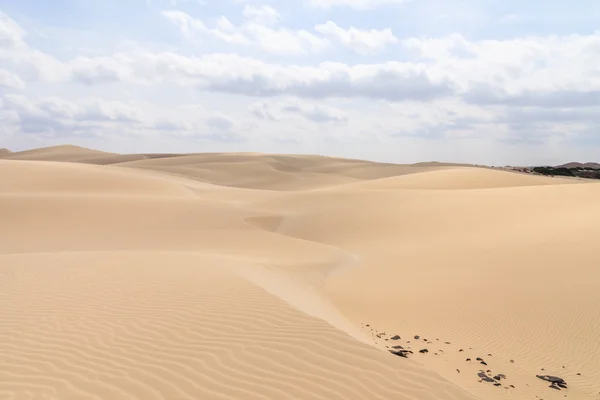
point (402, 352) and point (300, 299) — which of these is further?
point (300, 299)

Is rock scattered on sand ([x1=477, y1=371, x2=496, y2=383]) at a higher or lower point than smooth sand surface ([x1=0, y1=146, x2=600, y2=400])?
lower

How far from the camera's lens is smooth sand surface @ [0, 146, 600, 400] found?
4.73 meters

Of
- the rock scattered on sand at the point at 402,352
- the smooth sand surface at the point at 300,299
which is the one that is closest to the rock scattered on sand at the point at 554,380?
the smooth sand surface at the point at 300,299

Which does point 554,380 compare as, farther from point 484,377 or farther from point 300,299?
point 300,299

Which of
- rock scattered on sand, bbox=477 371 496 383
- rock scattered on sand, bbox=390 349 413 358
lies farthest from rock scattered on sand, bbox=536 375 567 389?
rock scattered on sand, bbox=390 349 413 358

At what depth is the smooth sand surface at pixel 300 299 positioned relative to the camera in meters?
4.73

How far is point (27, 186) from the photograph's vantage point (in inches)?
1065

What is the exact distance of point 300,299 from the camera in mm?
8703

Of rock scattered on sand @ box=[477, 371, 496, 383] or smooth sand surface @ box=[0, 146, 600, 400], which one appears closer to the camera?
smooth sand surface @ box=[0, 146, 600, 400]

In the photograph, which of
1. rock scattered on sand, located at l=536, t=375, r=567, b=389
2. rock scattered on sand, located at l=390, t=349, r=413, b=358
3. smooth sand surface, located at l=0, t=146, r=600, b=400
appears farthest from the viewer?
rock scattered on sand, located at l=390, t=349, r=413, b=358

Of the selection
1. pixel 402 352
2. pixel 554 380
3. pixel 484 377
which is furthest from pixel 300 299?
pixel 554 380

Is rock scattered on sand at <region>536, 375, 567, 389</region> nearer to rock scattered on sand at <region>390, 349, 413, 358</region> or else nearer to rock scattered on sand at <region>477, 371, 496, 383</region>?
rock scattered on sand at <region>477, 371, 496, 383</region>

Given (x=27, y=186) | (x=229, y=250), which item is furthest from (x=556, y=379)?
(x=27, y=186)

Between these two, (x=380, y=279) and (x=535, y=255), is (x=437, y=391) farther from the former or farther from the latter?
(x=535, y=255)
